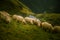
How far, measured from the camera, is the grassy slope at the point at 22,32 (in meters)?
3.98

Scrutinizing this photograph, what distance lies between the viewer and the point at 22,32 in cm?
417

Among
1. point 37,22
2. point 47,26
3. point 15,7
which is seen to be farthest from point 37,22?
point 15,7

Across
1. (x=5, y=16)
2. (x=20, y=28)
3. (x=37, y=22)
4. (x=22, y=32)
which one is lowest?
(x=22, y=32)

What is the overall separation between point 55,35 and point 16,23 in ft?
3.83

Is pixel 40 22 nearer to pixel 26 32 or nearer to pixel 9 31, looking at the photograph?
Result: pixel 26 32

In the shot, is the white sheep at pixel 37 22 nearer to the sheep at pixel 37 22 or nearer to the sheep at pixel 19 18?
the sheep at pixel 37 22

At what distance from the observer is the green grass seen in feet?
13.1

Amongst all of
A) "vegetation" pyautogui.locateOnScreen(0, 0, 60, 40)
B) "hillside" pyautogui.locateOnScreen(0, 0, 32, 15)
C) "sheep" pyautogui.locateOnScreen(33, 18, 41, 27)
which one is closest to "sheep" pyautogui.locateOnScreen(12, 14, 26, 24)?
"vegetation" pyautogui.locateOnScreen(0, 0, 60, 40)

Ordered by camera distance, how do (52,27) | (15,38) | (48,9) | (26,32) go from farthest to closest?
(48,9) → (52,27) → (26,32) → (15,38)

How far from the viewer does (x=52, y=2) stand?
5.00 metres

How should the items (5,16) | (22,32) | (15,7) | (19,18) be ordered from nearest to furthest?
(22,32) < (5,16) < (19,18) < (15,7)

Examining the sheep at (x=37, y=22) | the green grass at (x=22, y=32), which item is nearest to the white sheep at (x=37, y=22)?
the sheep at (x=37, y=22)

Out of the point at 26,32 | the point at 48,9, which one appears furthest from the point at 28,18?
the point at 48,9

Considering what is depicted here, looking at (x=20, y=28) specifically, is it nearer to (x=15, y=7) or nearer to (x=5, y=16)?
(x=5, y=16)
